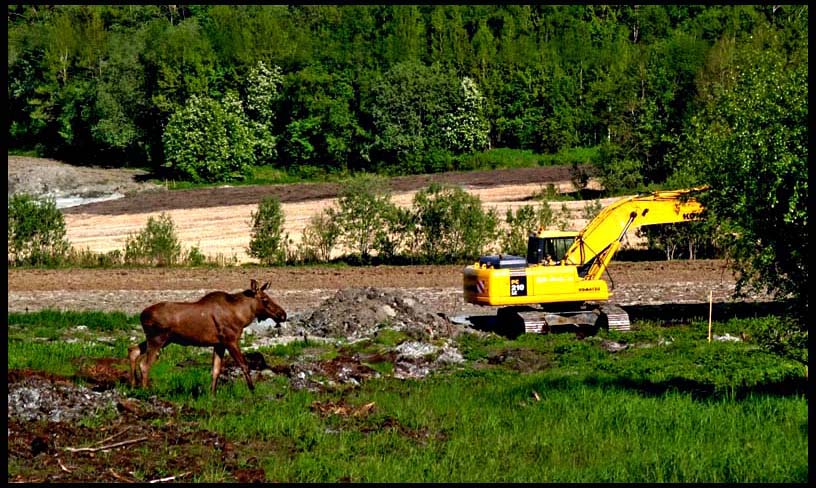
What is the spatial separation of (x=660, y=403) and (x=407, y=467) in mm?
6113

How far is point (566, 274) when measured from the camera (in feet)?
107

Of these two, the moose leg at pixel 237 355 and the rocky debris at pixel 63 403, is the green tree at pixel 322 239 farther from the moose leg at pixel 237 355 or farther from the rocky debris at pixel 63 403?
the rocky debris at pixel 63 403

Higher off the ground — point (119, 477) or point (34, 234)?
point (119, 477)

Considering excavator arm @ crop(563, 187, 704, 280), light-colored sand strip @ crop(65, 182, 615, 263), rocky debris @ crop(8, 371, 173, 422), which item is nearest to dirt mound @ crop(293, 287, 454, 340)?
excavator arm @ crop(563, 187, 704, 280)

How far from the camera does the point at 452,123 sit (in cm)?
9850

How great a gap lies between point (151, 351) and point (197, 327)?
0.99 meters

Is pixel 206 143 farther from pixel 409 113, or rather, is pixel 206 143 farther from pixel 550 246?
pixel 550 246

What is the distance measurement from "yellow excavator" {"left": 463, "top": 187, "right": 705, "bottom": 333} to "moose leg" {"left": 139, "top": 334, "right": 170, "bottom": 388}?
13.1 metres

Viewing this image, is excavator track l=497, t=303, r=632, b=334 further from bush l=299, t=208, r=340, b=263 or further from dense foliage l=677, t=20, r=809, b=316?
bush l=299, t=208, r=340, b=263

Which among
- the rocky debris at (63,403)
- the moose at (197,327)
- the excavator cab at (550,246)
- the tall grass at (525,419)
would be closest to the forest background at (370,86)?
the excavator cab at (550,246)

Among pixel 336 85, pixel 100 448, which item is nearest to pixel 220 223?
pixel 336 85

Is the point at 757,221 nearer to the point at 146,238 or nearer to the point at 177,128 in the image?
the point at 146,238

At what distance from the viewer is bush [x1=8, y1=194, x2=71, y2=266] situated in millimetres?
50438

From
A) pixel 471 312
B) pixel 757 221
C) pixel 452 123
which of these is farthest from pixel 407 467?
pixel 452 123
